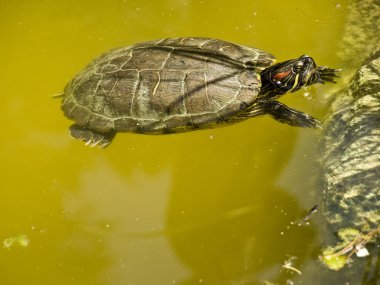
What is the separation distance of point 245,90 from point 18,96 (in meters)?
2.41

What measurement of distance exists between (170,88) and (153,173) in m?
0.83

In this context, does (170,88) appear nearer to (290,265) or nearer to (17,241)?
(290,265)

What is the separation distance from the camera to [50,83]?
416 cm

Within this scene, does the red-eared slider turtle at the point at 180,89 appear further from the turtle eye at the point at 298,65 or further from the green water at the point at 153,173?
the green water at the point at 153,173

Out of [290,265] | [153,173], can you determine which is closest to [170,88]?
[153,173]

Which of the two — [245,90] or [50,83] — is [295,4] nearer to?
[245,90]

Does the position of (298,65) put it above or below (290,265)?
above

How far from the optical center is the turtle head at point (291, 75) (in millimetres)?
3383

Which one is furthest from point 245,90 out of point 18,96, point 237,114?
point 18,96

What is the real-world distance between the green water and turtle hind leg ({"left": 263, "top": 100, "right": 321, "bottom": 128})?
0.13 meters

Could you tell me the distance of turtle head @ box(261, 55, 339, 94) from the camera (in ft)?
11.1

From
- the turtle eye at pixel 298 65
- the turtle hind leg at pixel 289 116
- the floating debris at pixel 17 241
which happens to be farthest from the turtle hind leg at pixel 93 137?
the turtle eye at pixel 298 65

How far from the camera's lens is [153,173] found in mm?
3584

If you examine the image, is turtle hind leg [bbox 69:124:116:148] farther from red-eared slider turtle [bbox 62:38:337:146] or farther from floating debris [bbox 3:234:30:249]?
floating debris [bbox 3:234:30:249]
